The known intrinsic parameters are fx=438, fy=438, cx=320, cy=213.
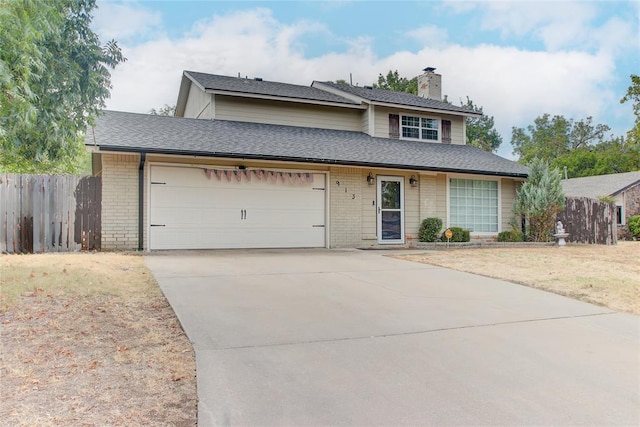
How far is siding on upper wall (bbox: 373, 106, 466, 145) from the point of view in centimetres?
1647

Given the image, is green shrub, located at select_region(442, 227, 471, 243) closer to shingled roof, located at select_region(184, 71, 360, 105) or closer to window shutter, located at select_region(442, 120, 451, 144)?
window shutter, located at select_region(442, 120, 451, 144)

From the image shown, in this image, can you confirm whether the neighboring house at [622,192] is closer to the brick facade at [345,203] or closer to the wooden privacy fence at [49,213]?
the brick facade at [345,203]

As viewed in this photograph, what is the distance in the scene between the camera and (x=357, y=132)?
655 inches

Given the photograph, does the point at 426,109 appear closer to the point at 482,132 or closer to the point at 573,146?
the point at 482,132

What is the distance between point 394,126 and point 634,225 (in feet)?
55.8

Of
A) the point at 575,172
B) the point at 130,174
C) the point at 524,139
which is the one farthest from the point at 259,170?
the point at 524,139

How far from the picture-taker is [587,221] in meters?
16.4

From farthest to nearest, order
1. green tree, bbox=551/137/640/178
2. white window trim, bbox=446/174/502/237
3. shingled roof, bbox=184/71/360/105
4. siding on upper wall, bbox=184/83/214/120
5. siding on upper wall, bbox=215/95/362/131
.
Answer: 1. green tree, bbox=551/137/640/178
2. siding on upper wall, bbox=184/83/214/120
3. siding on upper wall, bbox=215/95/362/131
4. shingled roof, bbox=184/71/360/105
5. white window trim, bbox=446/174/502/237

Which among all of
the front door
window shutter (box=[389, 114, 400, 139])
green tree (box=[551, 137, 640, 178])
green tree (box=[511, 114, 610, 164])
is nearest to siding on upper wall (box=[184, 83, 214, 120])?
the front door

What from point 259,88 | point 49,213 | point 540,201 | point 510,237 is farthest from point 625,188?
point 49,213

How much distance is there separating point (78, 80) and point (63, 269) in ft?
10.2

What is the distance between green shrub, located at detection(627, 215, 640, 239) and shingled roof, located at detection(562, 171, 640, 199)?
71.0 inches

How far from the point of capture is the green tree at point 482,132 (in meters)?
42.8

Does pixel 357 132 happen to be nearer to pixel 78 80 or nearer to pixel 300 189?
pixel 300 189
